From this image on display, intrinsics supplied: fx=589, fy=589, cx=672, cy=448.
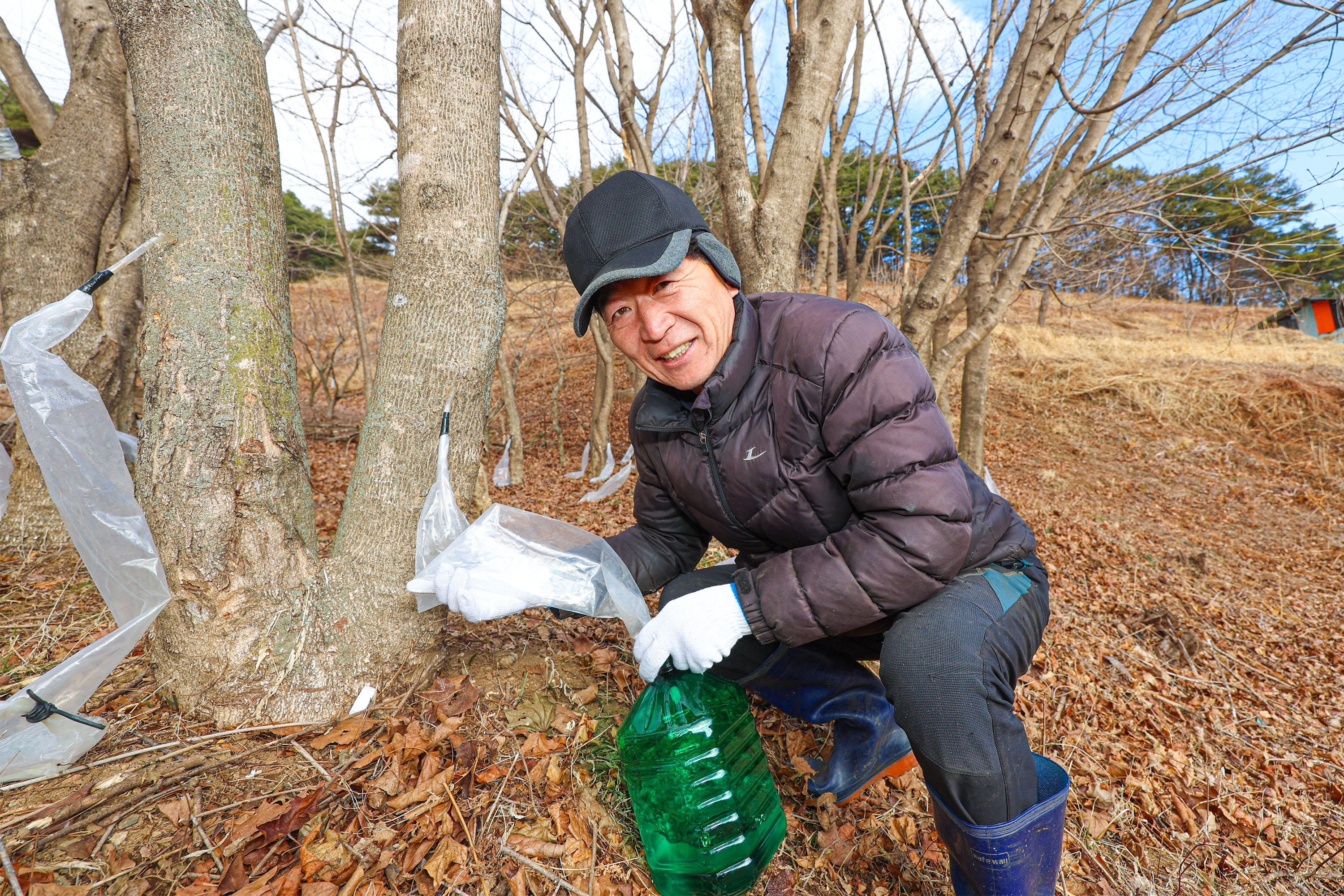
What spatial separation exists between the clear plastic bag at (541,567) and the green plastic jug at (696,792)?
0.27m

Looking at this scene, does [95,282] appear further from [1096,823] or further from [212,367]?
[1096,823]

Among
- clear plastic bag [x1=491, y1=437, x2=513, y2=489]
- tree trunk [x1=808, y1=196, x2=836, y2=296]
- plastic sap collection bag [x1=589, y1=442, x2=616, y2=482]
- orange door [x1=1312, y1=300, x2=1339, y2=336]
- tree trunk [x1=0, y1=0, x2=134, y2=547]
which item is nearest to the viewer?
tree trunk [x1=0, y1=0, x2=134, y2=547]

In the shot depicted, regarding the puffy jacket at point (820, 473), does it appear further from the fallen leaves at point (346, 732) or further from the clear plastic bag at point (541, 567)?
the fallen leaves at point (346, 732)

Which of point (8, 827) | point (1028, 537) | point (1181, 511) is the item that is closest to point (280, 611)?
point (8, 827)

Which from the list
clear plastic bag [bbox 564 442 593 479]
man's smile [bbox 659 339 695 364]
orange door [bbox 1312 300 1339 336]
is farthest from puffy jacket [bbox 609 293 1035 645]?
orange door [bbox 1312 300 1339 336]

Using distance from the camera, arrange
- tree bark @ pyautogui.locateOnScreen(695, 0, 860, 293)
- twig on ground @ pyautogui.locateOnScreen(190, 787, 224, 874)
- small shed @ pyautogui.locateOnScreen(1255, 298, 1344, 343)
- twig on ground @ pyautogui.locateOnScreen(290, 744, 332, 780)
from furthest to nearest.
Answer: small shed @ pyautogui.locateOnScreen(1255, 298, 1344, 343) → tree bark @ pyautogui.locateOnScreen(695, 0, 860, 293) → twig on ground @ pyautogui.locateOnScreen(290, 744, 332, 780) → twig on ground @ pyautogui.locateOnScreen(190, 787, 224, 874)

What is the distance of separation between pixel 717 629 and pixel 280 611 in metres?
1.28

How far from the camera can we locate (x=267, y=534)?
1.70m

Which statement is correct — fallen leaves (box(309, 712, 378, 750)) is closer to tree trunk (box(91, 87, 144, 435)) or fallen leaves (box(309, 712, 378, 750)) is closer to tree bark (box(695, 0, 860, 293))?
tree bark (box(695, 0, 860, 293))

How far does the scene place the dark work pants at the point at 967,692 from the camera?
1376 millimetres

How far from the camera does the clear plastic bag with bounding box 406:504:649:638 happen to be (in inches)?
69.3

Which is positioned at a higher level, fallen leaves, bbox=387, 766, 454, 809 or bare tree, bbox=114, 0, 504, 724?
bare tree, bbox=114, 0, 504, 724

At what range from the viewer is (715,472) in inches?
72.0

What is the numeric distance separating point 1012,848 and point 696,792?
0.79m
